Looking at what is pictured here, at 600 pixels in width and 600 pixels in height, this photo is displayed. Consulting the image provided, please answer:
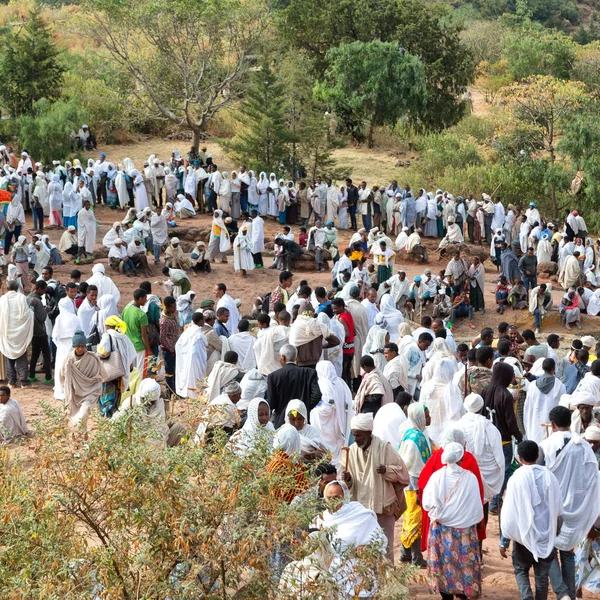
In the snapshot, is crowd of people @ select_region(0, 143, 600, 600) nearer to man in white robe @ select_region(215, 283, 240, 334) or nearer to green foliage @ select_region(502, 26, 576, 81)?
man in white robe @ select_region(215, 283, 240, 334)

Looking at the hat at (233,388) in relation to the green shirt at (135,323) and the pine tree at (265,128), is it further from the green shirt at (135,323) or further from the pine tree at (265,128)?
the pine tree at (265,128)

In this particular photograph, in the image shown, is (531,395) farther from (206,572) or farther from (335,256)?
(335,256)

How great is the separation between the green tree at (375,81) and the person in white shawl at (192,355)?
21.7 meters

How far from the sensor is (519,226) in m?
23.0

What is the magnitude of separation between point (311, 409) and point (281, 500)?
358 centimetres

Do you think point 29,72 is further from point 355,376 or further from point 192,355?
point 192,355

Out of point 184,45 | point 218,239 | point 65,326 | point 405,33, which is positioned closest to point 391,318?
point 65,326

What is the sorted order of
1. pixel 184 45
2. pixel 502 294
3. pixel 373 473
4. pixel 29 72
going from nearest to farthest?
1. pixel 373 473
2. pixel 502 294
3. pixel 184 45
4. pixel 29 72

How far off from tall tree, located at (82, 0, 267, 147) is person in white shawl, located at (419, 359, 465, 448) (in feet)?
60.6

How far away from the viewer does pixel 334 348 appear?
11.3m

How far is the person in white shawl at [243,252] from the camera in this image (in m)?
18.5

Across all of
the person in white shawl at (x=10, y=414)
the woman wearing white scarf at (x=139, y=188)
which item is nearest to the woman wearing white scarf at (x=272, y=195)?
the woman wearing white scarf at (x=139, y=188)

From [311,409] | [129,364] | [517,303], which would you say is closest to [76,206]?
[517,303]

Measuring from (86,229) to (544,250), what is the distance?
30.3 ft
